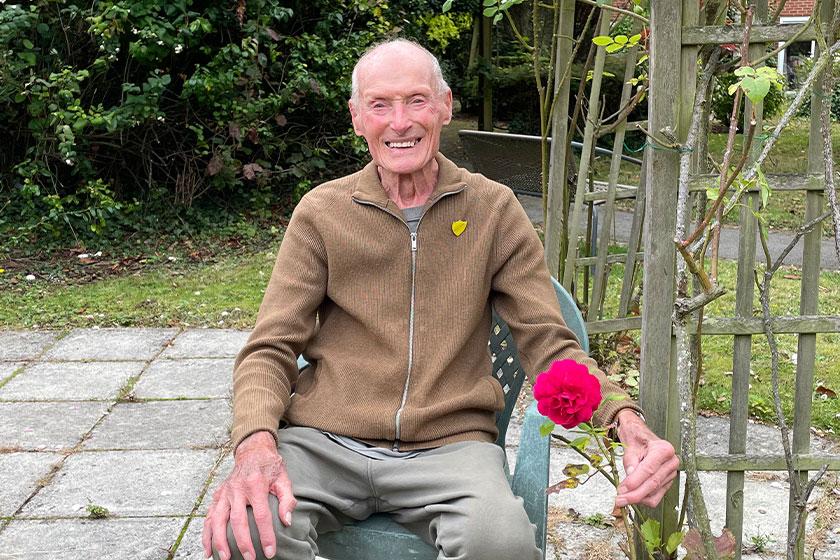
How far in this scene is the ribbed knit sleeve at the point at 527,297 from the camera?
2.40 metres

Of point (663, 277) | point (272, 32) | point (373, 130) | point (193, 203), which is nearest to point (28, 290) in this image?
point (193, 203)

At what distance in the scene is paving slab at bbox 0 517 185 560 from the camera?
10.4 ft

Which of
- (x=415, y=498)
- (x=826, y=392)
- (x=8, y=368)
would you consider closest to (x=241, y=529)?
(x=415, y=498)

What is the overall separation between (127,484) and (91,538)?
43 cm

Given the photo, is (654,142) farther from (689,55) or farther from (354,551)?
(354,551)

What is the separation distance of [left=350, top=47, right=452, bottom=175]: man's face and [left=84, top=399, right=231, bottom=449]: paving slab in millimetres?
1936

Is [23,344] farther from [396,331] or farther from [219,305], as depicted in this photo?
[396,331]

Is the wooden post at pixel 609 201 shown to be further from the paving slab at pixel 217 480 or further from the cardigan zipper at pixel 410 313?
the cardigan zipper at pixel 410 313

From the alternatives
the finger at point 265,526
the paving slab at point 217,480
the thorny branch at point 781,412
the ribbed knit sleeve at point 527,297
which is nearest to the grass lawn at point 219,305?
the paving slab at point 217,480

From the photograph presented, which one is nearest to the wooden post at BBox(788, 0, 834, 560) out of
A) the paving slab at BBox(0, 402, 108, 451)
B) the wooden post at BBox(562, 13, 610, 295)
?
the wooden post at BBox(562, 13, 610, 295)

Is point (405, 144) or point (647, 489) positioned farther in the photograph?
point (405, 144)

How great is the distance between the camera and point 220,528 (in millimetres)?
2080

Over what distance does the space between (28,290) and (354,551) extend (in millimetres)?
5113

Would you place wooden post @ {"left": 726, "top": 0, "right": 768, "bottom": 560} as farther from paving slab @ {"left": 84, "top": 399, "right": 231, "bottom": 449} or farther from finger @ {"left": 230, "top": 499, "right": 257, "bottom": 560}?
paving slab @ {"left": 84, "top": 399, "right": 231, "bottom": 449}
